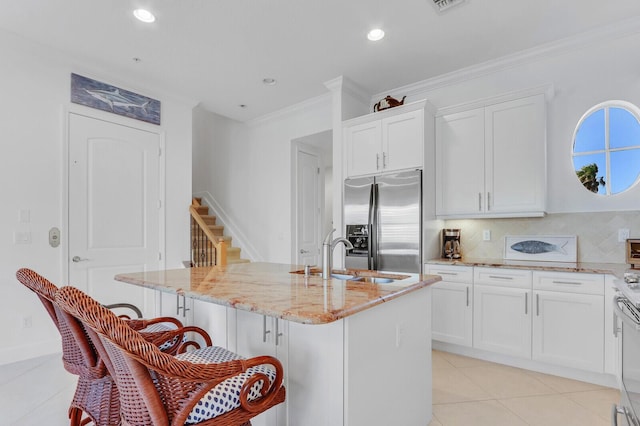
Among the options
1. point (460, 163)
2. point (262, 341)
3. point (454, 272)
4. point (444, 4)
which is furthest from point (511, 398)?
point (444, 4)

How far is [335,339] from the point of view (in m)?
1.39

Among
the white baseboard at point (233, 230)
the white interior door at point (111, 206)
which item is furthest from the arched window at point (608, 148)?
the white interior door at point (111, 206)

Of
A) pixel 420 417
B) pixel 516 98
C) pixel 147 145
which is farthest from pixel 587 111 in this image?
pixel 147 145

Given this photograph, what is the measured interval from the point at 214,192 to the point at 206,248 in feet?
5.42

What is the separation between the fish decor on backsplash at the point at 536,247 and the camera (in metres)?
3.17

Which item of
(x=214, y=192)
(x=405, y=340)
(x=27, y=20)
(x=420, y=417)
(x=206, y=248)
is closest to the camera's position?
(x=405, y=340)

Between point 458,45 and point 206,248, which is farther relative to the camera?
point 206,248

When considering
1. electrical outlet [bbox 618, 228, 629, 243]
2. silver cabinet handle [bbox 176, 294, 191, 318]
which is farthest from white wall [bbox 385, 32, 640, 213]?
silver cabinet handle [bbox 176, 294, 191, 318]

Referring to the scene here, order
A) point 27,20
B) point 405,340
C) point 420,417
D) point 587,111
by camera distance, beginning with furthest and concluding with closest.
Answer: point 587,111 < point 27,20 < point 420,417 < point 405,340

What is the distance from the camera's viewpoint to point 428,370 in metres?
2.00

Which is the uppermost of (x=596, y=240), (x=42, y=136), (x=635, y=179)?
(x=42, y=136)

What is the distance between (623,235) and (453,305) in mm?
1534

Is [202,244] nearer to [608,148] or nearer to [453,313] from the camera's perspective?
[453,313]

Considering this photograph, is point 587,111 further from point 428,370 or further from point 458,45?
point 428,370
